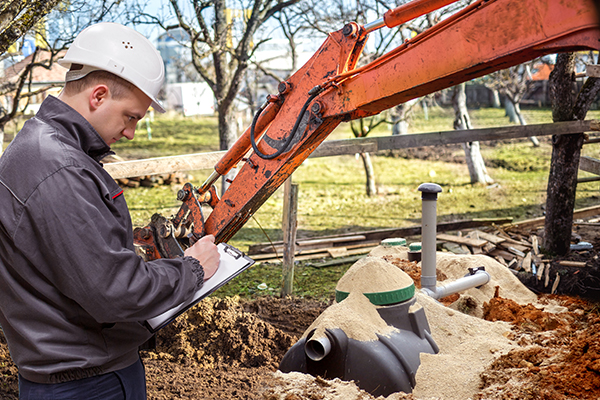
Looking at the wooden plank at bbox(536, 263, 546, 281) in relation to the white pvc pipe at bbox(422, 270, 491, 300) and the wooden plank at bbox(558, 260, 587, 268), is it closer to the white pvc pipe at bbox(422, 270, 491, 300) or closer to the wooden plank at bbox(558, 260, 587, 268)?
the wooden plank at bbox(558, 260, 587, 268)

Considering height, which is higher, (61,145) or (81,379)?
(61,145)

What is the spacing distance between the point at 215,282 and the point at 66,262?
Result: 674mm

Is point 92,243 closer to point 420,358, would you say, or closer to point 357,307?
point 357,307

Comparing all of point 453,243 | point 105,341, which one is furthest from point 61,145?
point 453,243

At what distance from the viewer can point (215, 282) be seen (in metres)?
2.03

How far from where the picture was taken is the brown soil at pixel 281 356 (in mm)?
3096

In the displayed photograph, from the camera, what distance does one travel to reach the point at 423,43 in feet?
8.64

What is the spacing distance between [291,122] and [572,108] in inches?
213

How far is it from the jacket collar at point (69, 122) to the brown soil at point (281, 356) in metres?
2.12

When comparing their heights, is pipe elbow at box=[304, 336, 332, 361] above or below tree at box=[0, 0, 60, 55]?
below

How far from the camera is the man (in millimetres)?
1469

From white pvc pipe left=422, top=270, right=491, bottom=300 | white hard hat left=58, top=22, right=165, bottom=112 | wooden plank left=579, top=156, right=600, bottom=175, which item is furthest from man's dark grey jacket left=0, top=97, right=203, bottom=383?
wooden plank left=579, top=156, right=600, bottom=175

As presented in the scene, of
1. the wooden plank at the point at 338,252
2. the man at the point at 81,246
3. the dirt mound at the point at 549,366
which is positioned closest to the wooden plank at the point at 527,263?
the dirt mound at the point at 549,366

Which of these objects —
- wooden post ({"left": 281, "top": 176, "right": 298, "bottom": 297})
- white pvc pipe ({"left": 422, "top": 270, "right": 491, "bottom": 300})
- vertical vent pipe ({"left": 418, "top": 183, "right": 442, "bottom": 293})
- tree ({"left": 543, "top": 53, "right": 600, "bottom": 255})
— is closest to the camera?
vertical vent pipe ({"left": 418, "top": 183, "right": 442, "bottom": 293})
